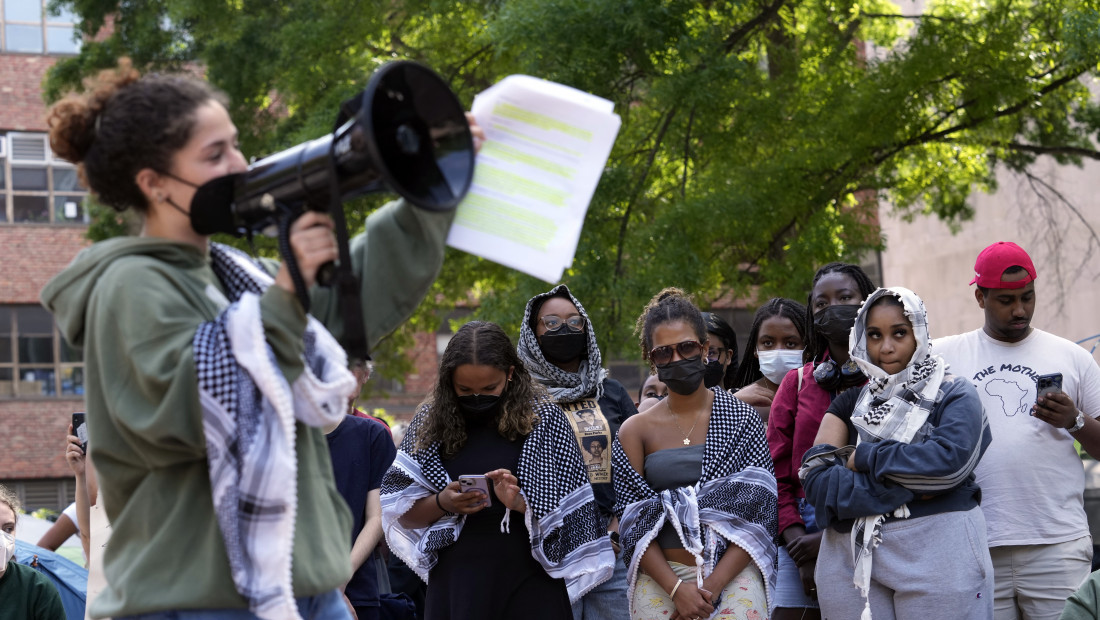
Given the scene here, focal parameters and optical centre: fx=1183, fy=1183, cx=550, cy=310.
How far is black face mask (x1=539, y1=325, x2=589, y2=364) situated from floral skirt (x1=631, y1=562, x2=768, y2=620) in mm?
1263

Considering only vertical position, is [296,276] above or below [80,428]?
above

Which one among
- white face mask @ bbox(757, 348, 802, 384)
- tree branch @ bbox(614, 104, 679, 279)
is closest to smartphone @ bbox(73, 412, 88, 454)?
white face mask @ bbox(757, 348, 802, 384)

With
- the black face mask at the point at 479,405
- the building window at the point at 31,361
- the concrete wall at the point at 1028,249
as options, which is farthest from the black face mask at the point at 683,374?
the building window at the point at 31,361

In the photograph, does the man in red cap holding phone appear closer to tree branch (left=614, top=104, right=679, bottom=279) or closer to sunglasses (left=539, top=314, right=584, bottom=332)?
sunglasses (left=539, top=314, right=584, bottom=332)

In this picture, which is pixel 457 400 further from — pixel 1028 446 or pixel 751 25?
pixel 751 25

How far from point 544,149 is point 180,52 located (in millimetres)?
14567

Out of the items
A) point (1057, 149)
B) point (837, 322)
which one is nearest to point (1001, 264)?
point (837, 322)

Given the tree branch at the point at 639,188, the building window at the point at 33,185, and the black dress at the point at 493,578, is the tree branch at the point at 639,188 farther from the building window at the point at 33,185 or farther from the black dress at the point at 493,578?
the building window at the point at 33,185

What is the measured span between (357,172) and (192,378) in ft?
1.62

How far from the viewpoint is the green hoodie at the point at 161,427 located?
2.23 metres

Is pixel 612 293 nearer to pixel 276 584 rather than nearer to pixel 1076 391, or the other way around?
pixel 1076 391

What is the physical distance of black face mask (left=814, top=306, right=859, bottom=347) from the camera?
17.8ft

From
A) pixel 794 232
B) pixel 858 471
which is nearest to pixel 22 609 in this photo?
pixel 858 471

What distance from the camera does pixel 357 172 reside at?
7.43ft
